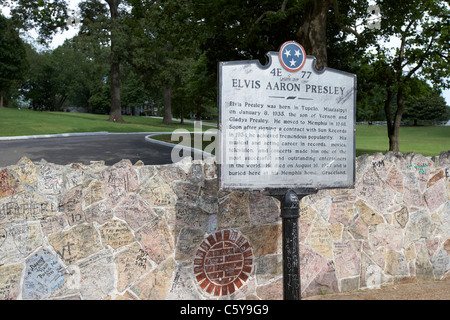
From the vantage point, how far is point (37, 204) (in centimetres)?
425

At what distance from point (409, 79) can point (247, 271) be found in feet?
54.3

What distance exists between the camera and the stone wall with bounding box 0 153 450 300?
425 cm

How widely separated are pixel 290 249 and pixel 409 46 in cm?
1792

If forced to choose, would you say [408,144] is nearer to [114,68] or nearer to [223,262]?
[114,68]

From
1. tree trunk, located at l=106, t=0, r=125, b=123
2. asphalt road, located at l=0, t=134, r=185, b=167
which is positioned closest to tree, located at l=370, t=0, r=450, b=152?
asphalt road, located at l=0, t=134, r=185, b=167

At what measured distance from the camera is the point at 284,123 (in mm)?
4152

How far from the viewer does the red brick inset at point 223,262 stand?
486cm

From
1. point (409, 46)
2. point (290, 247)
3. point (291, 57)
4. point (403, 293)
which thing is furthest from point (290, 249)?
point (409, 46)

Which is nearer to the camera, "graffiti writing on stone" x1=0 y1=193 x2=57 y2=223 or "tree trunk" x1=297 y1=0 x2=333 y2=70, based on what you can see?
"graffiti writing on stone" x1=0 y1=193 x2=57 y2=223

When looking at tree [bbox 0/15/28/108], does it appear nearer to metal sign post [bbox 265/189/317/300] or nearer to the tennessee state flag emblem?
the tennessee state flag emblem

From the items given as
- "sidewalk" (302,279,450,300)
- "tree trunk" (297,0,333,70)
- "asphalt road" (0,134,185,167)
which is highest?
"tree trunk" (297,0,333,70)

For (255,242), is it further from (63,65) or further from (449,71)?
(63,65)

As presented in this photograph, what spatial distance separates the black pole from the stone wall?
93 cm

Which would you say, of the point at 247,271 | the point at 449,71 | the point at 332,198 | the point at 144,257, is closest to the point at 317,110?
the point at 332,198
